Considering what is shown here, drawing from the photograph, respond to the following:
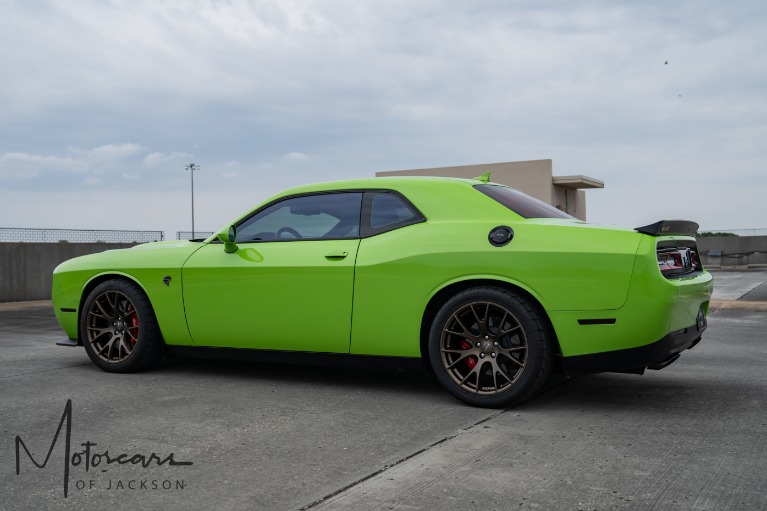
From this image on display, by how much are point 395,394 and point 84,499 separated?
242 cm

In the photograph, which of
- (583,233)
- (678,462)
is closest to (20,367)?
(583,233)

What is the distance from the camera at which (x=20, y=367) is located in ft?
21.0

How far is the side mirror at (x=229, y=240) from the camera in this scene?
5508 mm

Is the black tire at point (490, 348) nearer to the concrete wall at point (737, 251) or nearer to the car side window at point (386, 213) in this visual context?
the car side window at point (386, 213)

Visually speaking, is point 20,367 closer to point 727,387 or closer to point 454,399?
point 454,399

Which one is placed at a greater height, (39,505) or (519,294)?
(519,294)

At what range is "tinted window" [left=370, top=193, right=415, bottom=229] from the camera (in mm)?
5086

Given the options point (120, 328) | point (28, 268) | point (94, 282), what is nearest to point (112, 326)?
point (120, 328)

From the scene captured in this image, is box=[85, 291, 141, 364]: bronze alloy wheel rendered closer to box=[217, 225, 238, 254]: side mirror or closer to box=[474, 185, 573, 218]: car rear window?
box=[217, 225, 238, 254]: side mirror

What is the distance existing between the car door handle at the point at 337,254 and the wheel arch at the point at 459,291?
2.22 feet

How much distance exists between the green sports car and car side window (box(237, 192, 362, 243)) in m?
0.01

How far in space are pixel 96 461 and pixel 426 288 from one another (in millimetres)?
2169

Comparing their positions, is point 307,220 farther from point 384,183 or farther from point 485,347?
point 485,347

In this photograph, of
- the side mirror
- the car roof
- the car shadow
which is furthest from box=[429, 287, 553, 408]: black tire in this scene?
the side mirror
